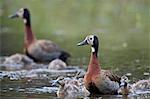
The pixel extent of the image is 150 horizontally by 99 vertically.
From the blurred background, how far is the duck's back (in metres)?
0.44

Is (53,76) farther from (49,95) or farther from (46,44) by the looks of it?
(46,44)

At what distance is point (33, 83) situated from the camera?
1702 cm

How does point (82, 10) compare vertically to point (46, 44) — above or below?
above

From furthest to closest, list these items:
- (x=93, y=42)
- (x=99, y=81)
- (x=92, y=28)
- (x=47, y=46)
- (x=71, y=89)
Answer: (x=92, y=28) < (x=47, y=46) < (x=93, y=42) < (x=71, y=89) < (x=99, y=81)

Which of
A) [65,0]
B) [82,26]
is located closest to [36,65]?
[82,26]

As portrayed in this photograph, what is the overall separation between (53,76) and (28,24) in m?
5.98

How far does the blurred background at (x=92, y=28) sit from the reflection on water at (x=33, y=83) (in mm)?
1590

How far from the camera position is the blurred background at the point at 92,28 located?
22609mm

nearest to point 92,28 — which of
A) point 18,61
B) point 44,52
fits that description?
point 44,52

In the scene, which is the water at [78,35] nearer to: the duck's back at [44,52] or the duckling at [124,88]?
the duckling at [124,88]

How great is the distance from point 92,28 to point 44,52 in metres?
11.4

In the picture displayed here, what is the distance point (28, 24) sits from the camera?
952 inches

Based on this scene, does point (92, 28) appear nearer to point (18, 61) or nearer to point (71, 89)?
point (18, 61)

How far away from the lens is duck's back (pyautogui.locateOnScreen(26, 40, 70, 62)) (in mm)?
23203
